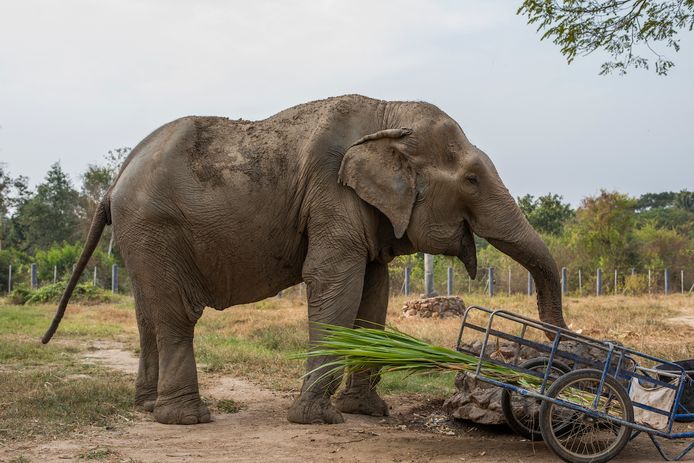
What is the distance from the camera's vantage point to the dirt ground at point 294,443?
5926 millimetres

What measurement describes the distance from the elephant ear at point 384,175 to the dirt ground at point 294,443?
182cm

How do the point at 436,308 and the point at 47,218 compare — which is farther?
the point at 47,218

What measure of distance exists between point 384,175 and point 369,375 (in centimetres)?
202

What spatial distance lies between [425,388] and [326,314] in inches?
105

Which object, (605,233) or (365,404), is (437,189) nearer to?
(365,404)

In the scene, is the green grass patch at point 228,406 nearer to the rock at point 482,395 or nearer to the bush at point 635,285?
the rock at point 482,395

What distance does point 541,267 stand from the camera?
710 centimetres

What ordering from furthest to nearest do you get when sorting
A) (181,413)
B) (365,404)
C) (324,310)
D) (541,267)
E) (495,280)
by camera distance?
1. (495,280)
2. (365,404)
3. (181,413)
4. (324,310)
5. (541,267)

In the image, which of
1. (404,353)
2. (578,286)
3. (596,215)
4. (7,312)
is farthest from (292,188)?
(596,215)

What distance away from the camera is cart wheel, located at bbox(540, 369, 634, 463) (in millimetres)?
5688

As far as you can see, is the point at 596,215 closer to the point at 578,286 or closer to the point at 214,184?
the point at 578,286

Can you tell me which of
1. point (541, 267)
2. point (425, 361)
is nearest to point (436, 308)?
point (541, 267)

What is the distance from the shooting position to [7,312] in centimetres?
1970

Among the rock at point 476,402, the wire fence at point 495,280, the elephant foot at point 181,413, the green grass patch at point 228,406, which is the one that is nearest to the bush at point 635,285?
the wire fence at point 495,280
